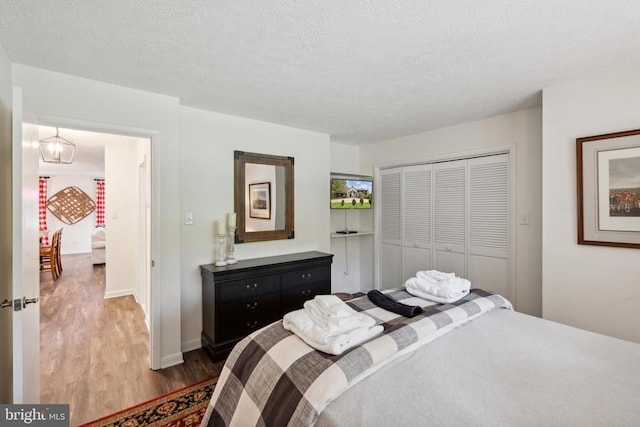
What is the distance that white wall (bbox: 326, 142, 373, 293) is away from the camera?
4332mm

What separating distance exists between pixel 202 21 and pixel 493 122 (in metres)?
2.86

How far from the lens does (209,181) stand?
2893 mm

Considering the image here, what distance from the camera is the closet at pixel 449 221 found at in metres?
3.09

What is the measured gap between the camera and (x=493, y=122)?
307 cm

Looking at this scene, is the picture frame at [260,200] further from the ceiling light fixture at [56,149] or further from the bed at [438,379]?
the ceiling light fixture at [56,149]

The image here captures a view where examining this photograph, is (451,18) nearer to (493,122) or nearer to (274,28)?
(274,28)

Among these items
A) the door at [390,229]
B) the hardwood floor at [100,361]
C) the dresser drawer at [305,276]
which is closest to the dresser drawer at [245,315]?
the dresser drawer at [305,276]

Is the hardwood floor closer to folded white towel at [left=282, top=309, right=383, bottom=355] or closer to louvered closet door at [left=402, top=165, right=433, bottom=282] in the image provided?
folded white towel at [left=282, top=309, right=383, bottom=355]

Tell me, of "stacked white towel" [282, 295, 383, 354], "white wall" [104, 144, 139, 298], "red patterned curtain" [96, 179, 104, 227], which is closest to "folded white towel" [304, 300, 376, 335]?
"stacked white towel" [282, 295, 383, 354]

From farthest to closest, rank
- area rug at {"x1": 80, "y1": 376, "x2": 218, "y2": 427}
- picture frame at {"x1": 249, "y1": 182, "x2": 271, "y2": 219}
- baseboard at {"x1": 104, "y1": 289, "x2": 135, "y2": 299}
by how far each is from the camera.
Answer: baseboard at {"x1": 104, "y1": 289, "x2": 135, "y2": 299}, picture frame at {"x1": 249, "y1": 182, "x2": 271, "y2": 219}, area rug at {"x1": 80, "y1": 376, "x2": 218, "y2": 427}

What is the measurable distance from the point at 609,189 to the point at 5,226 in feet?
12.8

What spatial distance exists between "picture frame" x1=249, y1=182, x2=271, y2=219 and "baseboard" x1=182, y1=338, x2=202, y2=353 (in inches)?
51.7

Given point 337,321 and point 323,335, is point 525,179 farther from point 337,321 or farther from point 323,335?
point 323,335

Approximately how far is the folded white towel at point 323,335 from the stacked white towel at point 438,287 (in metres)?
0.68
